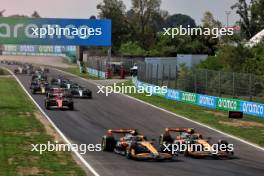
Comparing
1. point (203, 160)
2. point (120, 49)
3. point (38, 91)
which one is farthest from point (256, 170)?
point (120, 49)

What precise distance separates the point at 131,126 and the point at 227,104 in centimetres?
1078

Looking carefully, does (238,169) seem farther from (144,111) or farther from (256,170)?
(144,111)

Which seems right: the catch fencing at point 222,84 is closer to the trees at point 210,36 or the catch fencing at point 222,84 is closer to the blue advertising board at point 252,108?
the blue advertising board at point 252,108

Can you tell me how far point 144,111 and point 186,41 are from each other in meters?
69.1

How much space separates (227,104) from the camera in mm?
42875

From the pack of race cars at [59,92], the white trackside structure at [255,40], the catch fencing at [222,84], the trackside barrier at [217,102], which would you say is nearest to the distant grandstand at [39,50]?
the white trackside structure at [255,40]

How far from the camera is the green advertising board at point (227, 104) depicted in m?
41.4

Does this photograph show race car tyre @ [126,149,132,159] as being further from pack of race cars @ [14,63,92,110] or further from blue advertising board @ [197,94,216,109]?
blue advertising board @ [197,94,216,109]

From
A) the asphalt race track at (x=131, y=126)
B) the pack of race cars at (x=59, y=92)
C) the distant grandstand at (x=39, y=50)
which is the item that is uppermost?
the distant grandstand at (x=39, y=50)

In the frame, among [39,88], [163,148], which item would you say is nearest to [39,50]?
[39,88]

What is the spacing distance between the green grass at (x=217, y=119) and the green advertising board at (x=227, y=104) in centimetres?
52

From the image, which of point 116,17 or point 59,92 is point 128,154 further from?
point 116,17

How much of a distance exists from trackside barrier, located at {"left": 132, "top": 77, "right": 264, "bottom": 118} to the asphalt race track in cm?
351

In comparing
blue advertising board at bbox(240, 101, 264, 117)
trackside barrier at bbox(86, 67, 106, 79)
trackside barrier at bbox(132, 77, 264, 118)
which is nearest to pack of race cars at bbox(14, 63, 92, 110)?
trackside barrier at bbox(132, 77, 264, 118)
